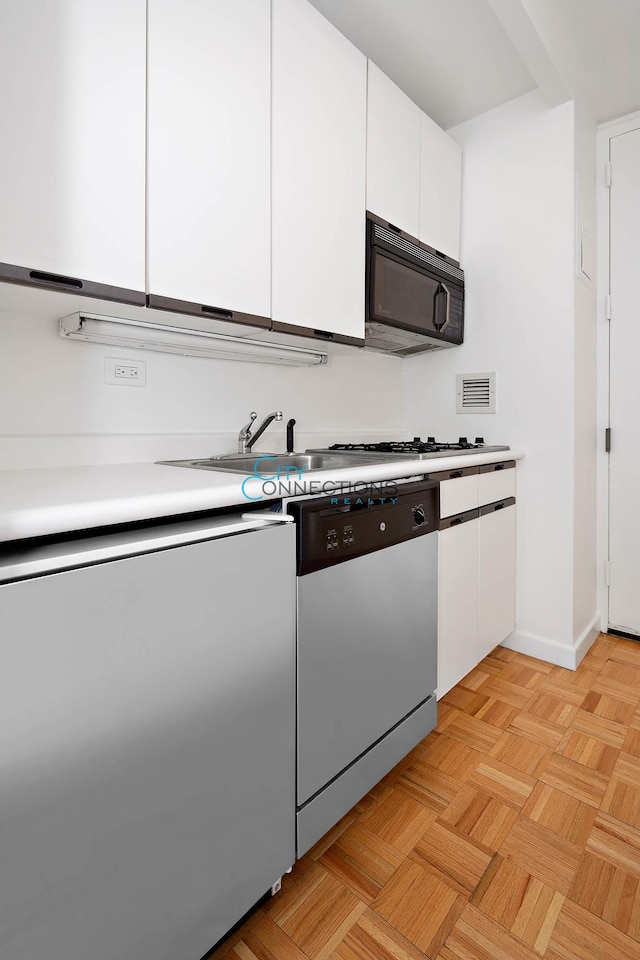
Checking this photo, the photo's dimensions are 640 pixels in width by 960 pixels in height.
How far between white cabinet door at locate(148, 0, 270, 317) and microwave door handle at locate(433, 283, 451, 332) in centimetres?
98

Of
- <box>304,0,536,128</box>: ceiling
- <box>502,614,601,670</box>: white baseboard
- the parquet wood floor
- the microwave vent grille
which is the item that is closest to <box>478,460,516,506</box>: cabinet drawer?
<box>502,614,601,670</box>: white baseboard

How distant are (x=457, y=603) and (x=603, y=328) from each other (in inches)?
62.1

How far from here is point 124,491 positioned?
83 cm

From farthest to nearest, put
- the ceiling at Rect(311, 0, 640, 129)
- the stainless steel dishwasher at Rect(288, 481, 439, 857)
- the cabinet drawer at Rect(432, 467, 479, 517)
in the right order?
1. the ceiling at Rect(311, 0, 640, 129)
2. the cabinet drawer at Rect(432, 467, 479, 517)
3. the stainless steel dishwasher at Rect(288, 481, 439, 857)

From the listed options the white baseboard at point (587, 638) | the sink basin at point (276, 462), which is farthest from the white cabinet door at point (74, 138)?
the white baseboard at point (587, 638)

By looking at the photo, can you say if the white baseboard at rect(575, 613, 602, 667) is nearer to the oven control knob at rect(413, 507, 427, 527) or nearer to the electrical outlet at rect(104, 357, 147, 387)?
the oven control knob at rect(413, 507, 427, 527)

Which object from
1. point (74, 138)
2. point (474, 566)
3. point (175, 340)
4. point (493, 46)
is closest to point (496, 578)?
point (474, 566)

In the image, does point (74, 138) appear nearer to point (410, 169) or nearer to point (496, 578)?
point (410, 169)

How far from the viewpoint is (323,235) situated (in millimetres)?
1557

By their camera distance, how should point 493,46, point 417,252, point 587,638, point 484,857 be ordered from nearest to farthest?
point 484,857 < point 493,46 < point 417,252 < point 587,638

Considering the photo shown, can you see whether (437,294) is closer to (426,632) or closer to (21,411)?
(426,632)

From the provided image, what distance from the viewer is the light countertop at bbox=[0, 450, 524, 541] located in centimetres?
67

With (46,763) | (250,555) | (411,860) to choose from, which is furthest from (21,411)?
(411,860)

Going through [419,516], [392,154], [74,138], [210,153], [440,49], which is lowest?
[419,516]
